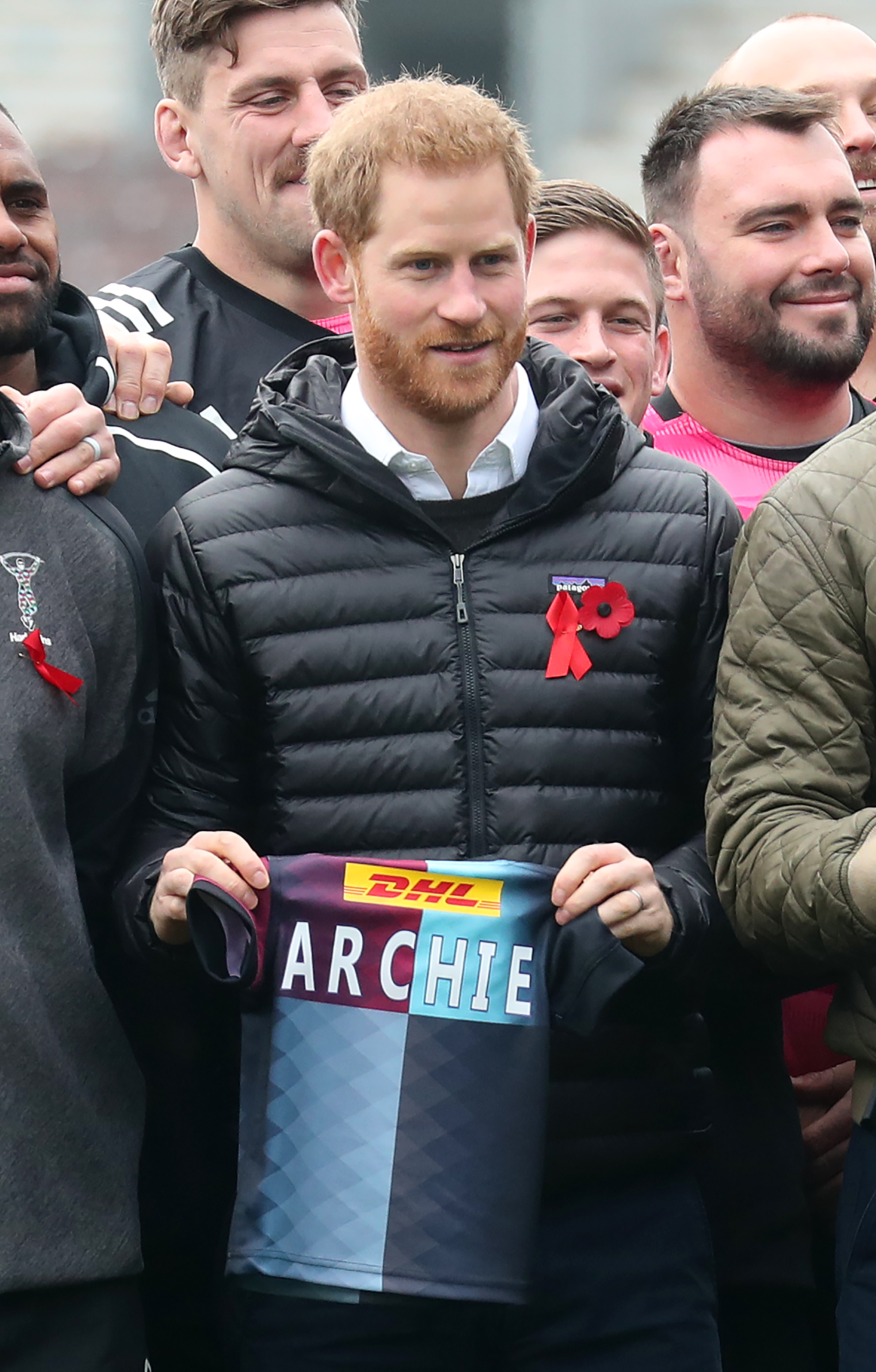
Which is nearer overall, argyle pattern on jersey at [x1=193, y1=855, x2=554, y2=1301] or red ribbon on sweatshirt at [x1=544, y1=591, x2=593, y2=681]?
argyle pattern on jersey at [x1=193, y1=855, x2=554, y2=1301]

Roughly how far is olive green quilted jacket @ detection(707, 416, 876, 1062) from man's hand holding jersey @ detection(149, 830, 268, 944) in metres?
0.54

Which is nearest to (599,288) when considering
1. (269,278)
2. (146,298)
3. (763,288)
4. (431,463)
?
(763,288)

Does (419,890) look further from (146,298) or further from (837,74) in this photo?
(837,74)

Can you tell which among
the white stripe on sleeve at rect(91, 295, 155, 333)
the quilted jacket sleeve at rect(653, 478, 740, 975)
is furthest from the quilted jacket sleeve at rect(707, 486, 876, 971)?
the white stripe on sleeve at rect(91, 295, 155, 333)

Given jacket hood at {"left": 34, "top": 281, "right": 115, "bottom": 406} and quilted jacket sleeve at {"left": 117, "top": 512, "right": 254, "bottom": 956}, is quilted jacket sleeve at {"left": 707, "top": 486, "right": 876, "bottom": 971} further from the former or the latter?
jacket hood at {"left": 34, "top": 281, "right": 115, "bottom": 406}

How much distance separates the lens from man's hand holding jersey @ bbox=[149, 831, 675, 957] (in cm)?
215

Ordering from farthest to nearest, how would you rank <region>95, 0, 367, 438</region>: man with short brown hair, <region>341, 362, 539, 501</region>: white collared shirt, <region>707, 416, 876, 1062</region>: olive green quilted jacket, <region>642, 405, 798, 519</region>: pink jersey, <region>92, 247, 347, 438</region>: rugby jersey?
<region>95, 0, 367, 438</region>: man with short brown hair
<region>92, 247, 347, 438</region>: rugby jersey
<region>642, 405, 798, 519</region>: pink jersey
<region>341, 362, 539, 501</region>: white collared shirt
<region>707, 416, 876, 1062</region>: olive green quilted jacket

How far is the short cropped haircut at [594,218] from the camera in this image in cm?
356

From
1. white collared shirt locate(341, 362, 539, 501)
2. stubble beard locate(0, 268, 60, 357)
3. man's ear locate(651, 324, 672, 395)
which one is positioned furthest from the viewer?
man's ear locate(651, 324, 672, 395)

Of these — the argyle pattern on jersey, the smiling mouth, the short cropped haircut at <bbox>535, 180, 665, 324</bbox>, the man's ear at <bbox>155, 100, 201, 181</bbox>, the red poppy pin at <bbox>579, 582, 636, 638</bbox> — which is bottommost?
the argyle pattern on jersey

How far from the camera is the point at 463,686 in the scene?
2.33 metres

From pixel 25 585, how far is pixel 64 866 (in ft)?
1.13

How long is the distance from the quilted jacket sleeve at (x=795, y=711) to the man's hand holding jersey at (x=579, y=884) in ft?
0.31

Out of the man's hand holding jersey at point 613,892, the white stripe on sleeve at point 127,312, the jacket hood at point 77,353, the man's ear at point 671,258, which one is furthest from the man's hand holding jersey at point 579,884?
the man's ear at point 671,258
